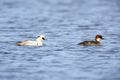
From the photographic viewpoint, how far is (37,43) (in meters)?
24.9

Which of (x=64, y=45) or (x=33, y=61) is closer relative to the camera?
(x=33, y=61)

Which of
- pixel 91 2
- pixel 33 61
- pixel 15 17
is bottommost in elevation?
pixel 33 61

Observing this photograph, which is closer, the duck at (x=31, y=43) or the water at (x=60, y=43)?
the water at (x=60, y=43)

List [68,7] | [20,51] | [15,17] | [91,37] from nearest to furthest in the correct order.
A: [20,51] < [91,37] < [15,17] < [68,7]

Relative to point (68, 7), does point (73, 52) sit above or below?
below

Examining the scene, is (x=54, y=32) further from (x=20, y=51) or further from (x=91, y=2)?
(x=91, y=2)

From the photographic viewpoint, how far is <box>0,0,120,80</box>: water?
19.2m

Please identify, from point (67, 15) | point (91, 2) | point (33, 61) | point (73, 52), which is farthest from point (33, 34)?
point (91, 2)

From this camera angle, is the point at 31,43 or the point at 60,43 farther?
the point at 60,43

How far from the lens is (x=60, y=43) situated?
1011 inches

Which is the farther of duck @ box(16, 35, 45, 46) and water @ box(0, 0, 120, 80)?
duck @ box(16, 35, 45, 46)

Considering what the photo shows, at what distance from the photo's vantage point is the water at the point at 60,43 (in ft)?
63.0

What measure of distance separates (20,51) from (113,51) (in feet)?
11.8

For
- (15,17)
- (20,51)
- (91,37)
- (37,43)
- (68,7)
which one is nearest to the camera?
(20,51)
